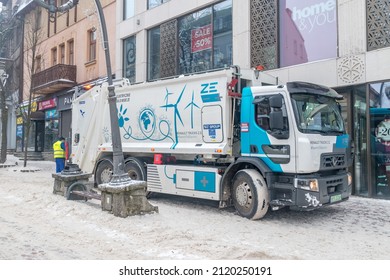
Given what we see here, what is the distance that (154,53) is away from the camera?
1675cm

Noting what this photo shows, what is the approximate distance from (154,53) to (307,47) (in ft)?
24.8

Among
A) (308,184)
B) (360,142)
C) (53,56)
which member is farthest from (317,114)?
(53,56)

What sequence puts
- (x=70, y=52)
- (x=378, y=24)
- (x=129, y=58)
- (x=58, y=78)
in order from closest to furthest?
(x=378, y=24)
(x=129, y=58)
(x=58, y=78)
(x=70, y=52)

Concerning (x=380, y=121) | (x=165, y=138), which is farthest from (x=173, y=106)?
(x=380, y=121)

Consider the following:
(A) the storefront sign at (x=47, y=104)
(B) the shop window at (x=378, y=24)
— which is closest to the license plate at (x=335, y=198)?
(B) the shop window at (x=378, y=24)

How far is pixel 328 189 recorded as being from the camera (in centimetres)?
702

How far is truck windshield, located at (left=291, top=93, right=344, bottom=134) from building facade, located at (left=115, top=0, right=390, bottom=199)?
2.66 meters

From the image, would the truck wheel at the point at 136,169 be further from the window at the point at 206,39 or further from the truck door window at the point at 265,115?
the window at the point at 206,39

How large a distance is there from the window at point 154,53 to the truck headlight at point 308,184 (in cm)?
1071

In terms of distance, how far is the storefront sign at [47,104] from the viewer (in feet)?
77.4

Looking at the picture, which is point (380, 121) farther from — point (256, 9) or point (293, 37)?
point (256, 9)

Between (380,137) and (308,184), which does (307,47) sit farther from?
(308,184)

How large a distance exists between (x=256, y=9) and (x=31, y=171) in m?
11.7

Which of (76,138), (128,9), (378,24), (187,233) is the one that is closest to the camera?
(187,233)
